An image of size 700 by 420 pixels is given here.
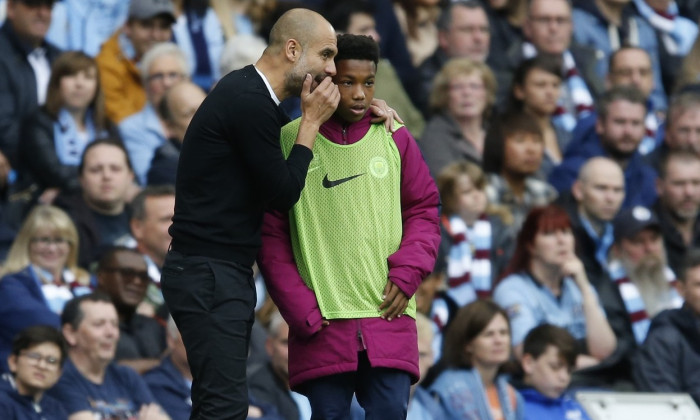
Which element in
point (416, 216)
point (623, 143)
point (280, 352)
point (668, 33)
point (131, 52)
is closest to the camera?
point (416, 216)

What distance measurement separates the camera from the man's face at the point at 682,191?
1170cm

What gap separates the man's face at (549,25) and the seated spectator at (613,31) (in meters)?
0.65

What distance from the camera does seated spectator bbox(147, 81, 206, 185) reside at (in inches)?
399

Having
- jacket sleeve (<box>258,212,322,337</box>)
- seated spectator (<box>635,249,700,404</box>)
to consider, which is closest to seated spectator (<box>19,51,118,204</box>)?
seated spectator (<box>635,249,700,404</box>)

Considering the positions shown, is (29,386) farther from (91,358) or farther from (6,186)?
(6,186)

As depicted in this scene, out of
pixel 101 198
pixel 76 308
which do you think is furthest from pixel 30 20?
pixel 76 308

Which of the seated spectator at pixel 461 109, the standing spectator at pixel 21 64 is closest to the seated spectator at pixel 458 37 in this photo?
the seated spectator at pixel 461 109

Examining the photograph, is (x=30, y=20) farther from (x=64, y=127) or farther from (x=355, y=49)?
(x=355, y=49)

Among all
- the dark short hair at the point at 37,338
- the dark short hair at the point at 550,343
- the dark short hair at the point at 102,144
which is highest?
the dark short hair at the point at 102,144

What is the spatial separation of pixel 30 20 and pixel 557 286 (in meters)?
3.91

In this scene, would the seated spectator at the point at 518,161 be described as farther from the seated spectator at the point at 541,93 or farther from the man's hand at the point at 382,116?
the man's hand at the point at 382,116

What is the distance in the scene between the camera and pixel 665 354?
1009 cm

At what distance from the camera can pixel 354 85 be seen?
6.07 metres

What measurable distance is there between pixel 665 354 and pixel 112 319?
365 cm
